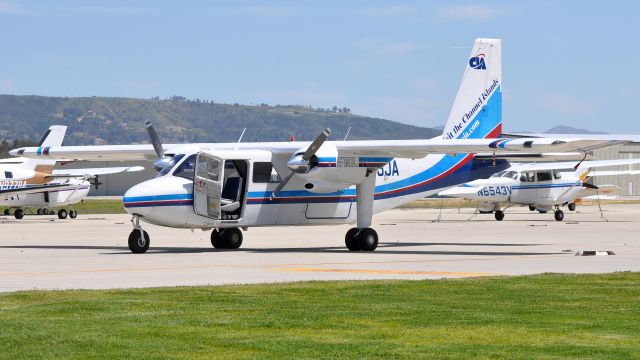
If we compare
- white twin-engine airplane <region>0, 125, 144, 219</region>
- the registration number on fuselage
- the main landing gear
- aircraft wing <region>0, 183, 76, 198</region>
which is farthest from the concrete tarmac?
white twin-engine airplane <region>0, 125, 144, 219</region>

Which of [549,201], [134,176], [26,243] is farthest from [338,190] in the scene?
[134,176]

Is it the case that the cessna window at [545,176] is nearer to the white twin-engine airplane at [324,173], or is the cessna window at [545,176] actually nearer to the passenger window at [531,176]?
the passenger window at [531,176]

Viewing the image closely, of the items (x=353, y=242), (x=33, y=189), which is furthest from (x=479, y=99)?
(x=33, y=189)

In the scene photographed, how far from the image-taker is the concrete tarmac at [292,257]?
21875 millimetres

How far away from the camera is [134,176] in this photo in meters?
132

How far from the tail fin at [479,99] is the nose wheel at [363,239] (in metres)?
A: 4.51

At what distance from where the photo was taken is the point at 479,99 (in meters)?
33.4

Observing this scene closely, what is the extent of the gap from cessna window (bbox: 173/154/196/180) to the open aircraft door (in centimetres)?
18

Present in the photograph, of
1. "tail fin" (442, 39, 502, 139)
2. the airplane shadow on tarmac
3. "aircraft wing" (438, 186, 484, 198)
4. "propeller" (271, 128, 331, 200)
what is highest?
"tail fin" (442, 39, 502, 139)

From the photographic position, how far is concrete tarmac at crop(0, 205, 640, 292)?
21.9 m

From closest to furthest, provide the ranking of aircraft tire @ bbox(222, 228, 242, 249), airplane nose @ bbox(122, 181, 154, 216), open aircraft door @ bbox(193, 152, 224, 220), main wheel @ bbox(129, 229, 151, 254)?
airplane nose @ bbox(122, 181, 154, 216)
open aircraft door @ bbox(193, 152, 224, 220)
main wheel @ bbox(129, 229, 151, 254)
aircraft tire @ bbox(222, 228, 242, 249)

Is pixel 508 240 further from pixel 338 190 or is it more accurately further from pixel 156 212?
pixel 156 212

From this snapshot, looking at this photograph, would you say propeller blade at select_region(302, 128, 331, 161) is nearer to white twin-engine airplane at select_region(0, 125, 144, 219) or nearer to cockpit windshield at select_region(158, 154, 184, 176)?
cockpit windshield at select_region(158, 154, 184, 176)

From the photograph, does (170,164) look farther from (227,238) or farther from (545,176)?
(545,176)
